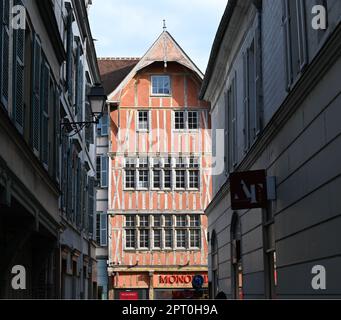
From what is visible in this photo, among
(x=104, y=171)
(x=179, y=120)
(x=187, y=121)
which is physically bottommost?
(x=104, y=171)

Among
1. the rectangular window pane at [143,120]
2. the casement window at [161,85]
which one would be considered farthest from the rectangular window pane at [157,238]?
the casement window at [161,85]

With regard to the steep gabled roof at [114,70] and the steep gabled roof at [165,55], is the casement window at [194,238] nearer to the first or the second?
the steep gabled roof at [165,55]

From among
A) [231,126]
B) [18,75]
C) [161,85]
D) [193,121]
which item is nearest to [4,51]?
[18,75]

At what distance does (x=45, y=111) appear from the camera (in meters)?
12.0

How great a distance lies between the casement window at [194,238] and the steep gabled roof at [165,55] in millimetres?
8927

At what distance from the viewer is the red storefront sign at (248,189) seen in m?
12.6

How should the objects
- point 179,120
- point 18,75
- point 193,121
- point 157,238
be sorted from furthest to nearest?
point 179,120 < point 193,121 < point 157,238 < point 18,75

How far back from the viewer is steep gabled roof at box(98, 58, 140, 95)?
42.2 metres

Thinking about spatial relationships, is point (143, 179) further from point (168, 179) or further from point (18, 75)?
point (18, 75)

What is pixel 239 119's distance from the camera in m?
17.5

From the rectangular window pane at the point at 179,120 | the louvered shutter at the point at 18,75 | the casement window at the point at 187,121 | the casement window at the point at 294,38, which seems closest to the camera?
the louvered shutter at the point at 18,75

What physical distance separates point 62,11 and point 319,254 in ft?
36.9

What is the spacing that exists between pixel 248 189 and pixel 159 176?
26.1 m
